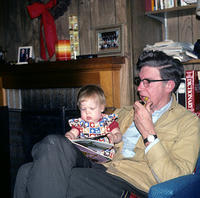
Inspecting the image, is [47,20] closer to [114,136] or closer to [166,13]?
[166,13]

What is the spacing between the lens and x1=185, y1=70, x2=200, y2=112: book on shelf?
207cm

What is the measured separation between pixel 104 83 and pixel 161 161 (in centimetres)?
90

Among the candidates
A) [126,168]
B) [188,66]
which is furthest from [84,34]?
[126,168]

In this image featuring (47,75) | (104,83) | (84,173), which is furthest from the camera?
(47,75)

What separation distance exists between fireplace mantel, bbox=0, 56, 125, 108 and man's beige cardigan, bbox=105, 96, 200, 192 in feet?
1.71

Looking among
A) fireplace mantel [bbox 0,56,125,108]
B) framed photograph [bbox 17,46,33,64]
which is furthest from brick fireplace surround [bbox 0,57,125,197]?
framed photograph [bbox 17,46,33,64]

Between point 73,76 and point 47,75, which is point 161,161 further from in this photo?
point 47,75

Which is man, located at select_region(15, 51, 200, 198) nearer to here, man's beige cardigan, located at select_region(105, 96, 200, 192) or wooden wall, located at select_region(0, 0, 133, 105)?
man's beige cardigan, located at select_region(105, 96, 200, 192)

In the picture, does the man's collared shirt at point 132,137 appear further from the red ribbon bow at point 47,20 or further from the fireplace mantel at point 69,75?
the red ribbon bow at point 47,20

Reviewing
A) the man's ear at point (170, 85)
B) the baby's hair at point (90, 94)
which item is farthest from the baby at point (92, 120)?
the man's ear at point (170, 85)

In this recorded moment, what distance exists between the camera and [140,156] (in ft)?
5.45

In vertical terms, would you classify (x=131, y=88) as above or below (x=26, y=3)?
below

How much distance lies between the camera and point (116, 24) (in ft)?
7.20

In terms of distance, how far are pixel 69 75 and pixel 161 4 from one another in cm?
92
